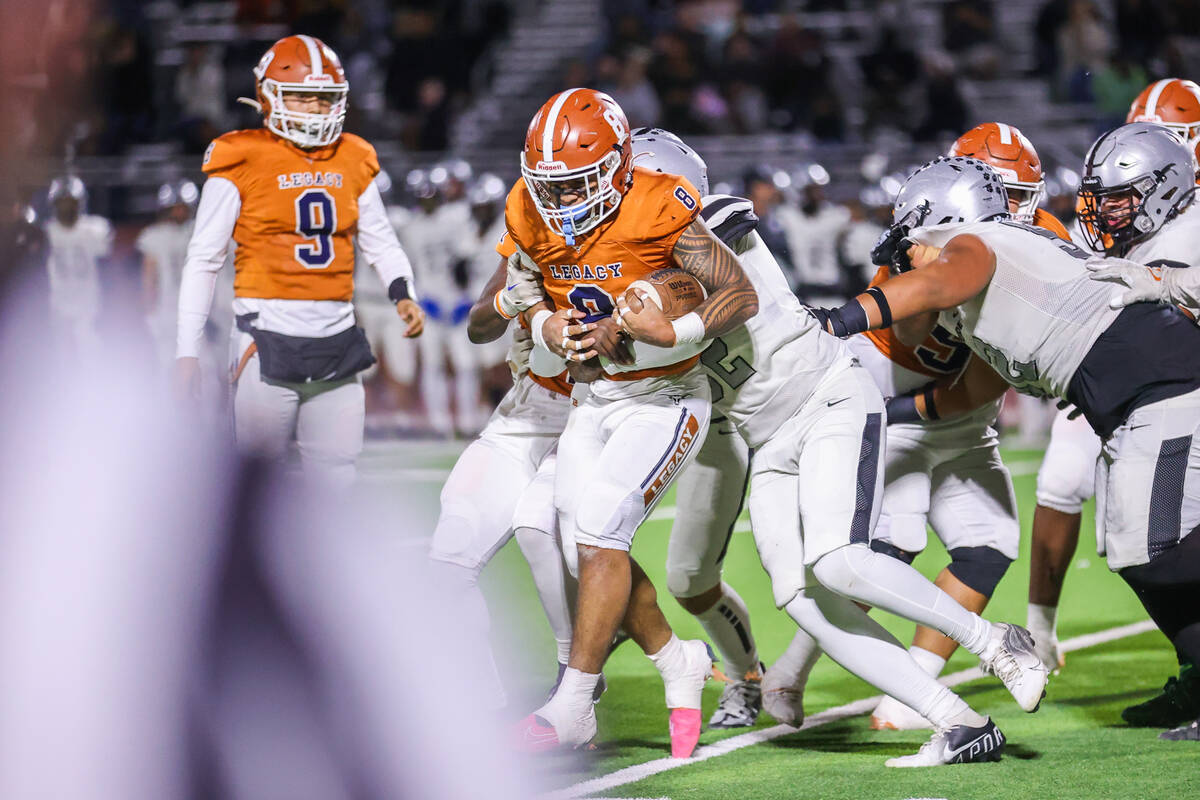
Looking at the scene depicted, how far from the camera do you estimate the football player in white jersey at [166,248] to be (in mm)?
12906

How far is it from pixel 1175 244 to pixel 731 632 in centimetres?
178

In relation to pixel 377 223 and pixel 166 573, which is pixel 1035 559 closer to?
pixel 377 223

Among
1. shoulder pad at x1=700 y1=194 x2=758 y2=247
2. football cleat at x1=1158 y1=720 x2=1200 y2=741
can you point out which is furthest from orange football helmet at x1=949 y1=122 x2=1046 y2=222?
football cleat at x1=1158 y1=720 x2=1200 y2=741

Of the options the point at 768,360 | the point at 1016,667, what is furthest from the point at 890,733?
the point at 768,360

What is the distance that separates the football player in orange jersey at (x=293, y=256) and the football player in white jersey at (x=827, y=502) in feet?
6.61

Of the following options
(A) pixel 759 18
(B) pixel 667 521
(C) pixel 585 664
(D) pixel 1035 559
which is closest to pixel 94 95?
(C) pixel 585 664

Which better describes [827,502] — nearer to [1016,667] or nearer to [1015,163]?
[1016,667]

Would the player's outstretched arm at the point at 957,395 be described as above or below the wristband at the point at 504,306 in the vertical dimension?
below

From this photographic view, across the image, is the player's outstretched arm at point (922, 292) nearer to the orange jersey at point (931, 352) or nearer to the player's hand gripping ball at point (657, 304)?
the player's hand gripping ball at point (657, 304)

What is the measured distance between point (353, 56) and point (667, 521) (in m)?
9.73

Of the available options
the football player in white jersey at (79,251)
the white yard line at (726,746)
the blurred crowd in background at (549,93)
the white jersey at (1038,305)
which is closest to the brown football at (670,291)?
the white jersey at (1038,305)

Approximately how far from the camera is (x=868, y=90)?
15.9 meters

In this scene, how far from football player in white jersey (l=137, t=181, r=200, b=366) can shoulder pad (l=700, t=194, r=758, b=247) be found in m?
9.47

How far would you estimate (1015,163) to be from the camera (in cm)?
480
